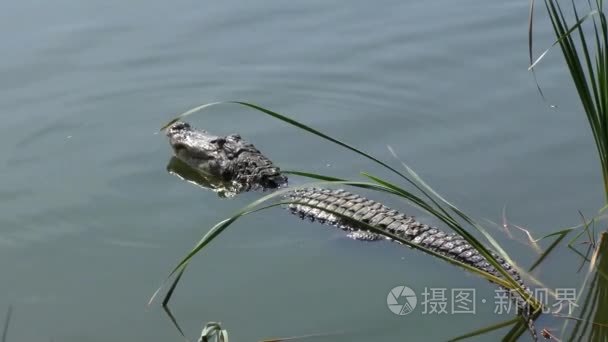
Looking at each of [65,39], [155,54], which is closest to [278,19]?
[155,54]

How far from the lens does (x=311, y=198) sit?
613 cm

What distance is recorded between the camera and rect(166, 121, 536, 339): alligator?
521 cm

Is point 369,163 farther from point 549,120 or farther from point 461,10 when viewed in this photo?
point 461,10

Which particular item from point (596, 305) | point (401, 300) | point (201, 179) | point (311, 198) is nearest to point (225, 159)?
point (201, 179)

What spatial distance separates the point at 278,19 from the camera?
898cm

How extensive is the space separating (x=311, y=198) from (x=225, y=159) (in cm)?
101

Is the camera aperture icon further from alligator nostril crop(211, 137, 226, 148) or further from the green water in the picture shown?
alligator nostril crop(211, 137, 226, 148)

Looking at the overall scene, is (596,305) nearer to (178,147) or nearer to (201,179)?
(201,179)

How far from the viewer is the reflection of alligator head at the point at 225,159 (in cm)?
664

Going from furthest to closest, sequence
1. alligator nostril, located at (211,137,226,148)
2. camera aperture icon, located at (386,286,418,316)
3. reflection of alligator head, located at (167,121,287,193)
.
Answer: alligator nostril, located at (211,137,226,148) → reflection of alligator head, located at (167,121,287,193) → camera aperture icon, located at (386,286,418,316)

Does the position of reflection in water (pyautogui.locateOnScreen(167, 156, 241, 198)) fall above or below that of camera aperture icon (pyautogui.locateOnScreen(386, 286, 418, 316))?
below

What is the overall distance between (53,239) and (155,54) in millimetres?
2880

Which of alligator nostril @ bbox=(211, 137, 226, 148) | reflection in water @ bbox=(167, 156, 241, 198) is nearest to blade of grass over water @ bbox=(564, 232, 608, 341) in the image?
reflection in water @ bbox=(167, 156, 241, 198)

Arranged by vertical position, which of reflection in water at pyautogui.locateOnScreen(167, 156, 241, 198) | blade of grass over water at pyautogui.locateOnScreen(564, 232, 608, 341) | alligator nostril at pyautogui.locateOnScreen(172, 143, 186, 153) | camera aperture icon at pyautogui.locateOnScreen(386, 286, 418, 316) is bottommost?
reflection in water at pyautogui.locateOnScreen(167, 156, 241, 198)
